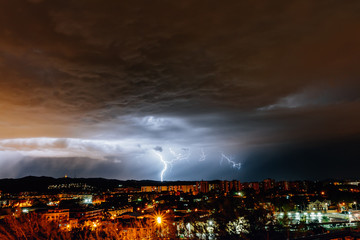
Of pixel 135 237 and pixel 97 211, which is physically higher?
pixel 135 237

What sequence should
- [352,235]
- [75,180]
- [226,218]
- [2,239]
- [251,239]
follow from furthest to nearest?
[75,180] → [226,218] → [2,239] → [251,239] → [352,235]

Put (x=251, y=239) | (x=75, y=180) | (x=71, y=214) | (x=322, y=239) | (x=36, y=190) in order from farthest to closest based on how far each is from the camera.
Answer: (x=75, y=180)
(x=36, y=190)
(x=71, y=214)
(x=251, y=239)
(x=322, y=239)

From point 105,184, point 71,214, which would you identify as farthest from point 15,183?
point 71,214

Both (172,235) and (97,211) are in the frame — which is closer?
(172,235)

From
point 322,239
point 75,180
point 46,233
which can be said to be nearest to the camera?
point 322,239

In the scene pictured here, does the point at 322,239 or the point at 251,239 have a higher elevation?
the point at 322,239

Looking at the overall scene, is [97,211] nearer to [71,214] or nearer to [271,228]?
[71,214]

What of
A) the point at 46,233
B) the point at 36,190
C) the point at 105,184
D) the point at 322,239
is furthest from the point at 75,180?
the point at 322,239

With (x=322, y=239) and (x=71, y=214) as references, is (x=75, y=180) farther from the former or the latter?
(x=322, y=239)

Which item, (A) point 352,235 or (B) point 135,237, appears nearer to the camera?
(A) point 352,235
